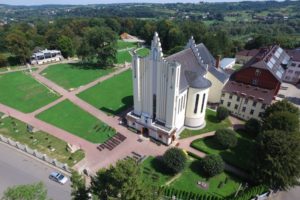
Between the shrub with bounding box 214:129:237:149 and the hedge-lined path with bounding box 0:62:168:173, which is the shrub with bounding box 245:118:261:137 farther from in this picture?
the hedge-lined path with bounding box 0:62:168:173

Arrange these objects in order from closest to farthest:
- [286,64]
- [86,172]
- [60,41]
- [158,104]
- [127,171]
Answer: [127,171] → [86,172] → [158,104] → [286,64] → [60,41]

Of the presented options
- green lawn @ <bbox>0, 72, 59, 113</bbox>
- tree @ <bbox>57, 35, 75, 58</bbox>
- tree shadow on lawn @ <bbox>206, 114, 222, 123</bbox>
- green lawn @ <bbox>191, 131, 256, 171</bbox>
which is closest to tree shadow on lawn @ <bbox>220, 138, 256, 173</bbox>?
green lawn @ <bbox>191, 131, 256, 171</bbox>

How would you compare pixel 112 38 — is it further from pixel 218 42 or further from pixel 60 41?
pixel 218 42

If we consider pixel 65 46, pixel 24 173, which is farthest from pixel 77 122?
pixel 65 46

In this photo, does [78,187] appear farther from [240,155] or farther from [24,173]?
[240,155]

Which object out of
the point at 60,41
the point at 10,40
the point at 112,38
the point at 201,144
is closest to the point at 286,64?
the point at 201,144

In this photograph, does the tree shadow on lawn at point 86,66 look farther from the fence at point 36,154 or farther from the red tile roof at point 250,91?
the red tile roof at point 250,91

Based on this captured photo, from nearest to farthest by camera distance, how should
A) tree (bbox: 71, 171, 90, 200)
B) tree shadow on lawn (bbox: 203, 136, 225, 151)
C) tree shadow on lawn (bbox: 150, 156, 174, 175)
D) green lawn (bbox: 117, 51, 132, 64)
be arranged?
tree (bbox: 71, 171, 90, 200) < tree shadow on lawn (bbox: 150, 156, 174, 175) < tree shadow on lawn (bbox: 203, 136, 225, 151) < green lawn (bbox: 117, 51, 132, 64)

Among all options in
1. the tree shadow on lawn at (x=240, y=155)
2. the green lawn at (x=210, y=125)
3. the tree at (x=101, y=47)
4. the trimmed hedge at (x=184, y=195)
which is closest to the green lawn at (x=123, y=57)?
the tree at (x=101, y=47)
